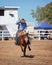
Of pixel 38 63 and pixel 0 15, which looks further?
pixel 0 15

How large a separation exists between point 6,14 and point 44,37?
12.8m

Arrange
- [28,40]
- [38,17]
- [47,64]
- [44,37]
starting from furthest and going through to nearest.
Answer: [38,17]
[44,37]
[28,40]
[47,64]

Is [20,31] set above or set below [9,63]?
above

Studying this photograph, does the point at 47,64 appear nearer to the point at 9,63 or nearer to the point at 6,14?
the point at 9,63

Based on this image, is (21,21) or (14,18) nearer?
(21,21)

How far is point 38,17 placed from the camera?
7081cm

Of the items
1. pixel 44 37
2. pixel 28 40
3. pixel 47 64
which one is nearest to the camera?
pixel 47 64

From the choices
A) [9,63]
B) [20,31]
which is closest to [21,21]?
[20,31]

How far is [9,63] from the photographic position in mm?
10594

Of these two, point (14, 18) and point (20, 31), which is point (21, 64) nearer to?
point (20, 31)

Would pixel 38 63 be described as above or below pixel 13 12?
below

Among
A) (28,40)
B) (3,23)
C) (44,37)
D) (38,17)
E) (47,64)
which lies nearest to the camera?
(47,64)

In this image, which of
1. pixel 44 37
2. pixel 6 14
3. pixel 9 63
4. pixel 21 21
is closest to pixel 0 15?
pixel 6 14

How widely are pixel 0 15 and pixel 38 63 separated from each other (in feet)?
94.3
